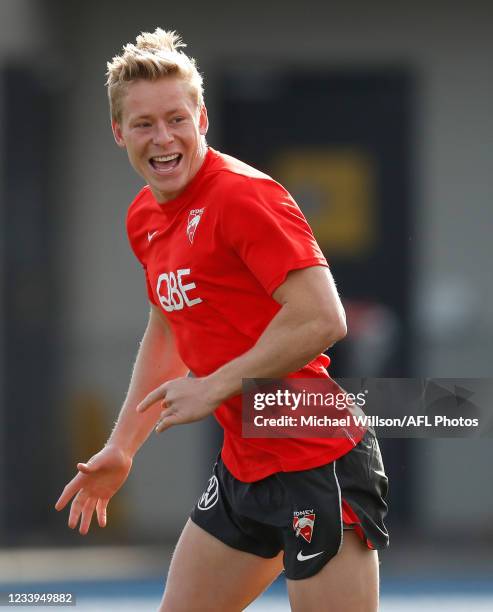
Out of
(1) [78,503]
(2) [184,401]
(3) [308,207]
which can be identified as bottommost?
(3) [308,207]

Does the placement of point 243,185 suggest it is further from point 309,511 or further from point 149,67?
point 309,511

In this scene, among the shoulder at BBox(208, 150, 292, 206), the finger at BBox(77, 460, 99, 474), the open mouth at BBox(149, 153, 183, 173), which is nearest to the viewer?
the shoulder at BBox(208, 150, 292, 206)

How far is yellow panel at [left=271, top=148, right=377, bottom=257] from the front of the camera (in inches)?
430

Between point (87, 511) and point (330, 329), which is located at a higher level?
point (330, 329)

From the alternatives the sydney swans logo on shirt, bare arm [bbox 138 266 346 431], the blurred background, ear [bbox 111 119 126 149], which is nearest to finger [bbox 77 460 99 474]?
bare arm [bbox 138 266 346 431]

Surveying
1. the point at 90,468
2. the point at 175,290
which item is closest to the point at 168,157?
the point at 175,290

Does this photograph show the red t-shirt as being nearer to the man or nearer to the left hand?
the man

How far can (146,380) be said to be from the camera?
425 centimetres

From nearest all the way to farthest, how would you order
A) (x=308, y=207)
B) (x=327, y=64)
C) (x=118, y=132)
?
(x=118, y=132)
(x=327, y=64)
(x=308, y=207)

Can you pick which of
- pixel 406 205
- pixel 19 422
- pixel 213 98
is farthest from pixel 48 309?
pixel 406 205

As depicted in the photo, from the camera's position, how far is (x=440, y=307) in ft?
35.5

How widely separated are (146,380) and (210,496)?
0.45 m

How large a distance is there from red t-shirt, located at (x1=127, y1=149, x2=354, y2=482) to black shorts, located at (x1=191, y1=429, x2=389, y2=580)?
0.13ft

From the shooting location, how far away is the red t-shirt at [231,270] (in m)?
3.50
